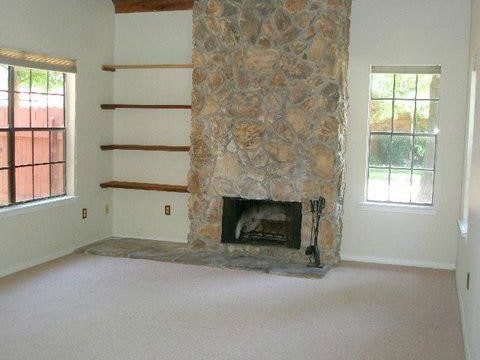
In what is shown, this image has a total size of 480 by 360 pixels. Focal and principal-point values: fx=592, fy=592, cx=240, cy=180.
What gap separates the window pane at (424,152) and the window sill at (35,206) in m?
3.63

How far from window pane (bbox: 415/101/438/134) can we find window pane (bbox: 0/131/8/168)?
13.2 feet

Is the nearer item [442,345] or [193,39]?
[442,345]

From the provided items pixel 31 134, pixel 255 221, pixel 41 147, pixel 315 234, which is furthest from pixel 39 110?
pixel 315 234

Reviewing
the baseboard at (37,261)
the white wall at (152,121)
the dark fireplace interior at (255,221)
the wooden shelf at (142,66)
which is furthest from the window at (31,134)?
the dark fireplace interior at (255,221)

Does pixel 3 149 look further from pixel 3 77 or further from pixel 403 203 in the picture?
pixel 403 203

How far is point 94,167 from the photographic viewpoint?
6668mm

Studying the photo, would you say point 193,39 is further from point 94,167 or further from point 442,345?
point 442,345

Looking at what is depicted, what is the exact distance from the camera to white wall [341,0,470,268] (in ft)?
19.2

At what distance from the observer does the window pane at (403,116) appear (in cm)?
616

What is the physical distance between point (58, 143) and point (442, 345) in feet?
13.7

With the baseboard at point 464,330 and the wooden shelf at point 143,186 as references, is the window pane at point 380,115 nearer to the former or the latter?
the baseboard at point 464,330

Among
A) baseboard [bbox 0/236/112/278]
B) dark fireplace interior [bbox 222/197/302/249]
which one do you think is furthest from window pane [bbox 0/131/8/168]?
dark fireplace interior [bbox 222/197/302/249]

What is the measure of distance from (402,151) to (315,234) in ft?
4.24

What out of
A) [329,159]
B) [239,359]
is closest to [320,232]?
[329,159]
